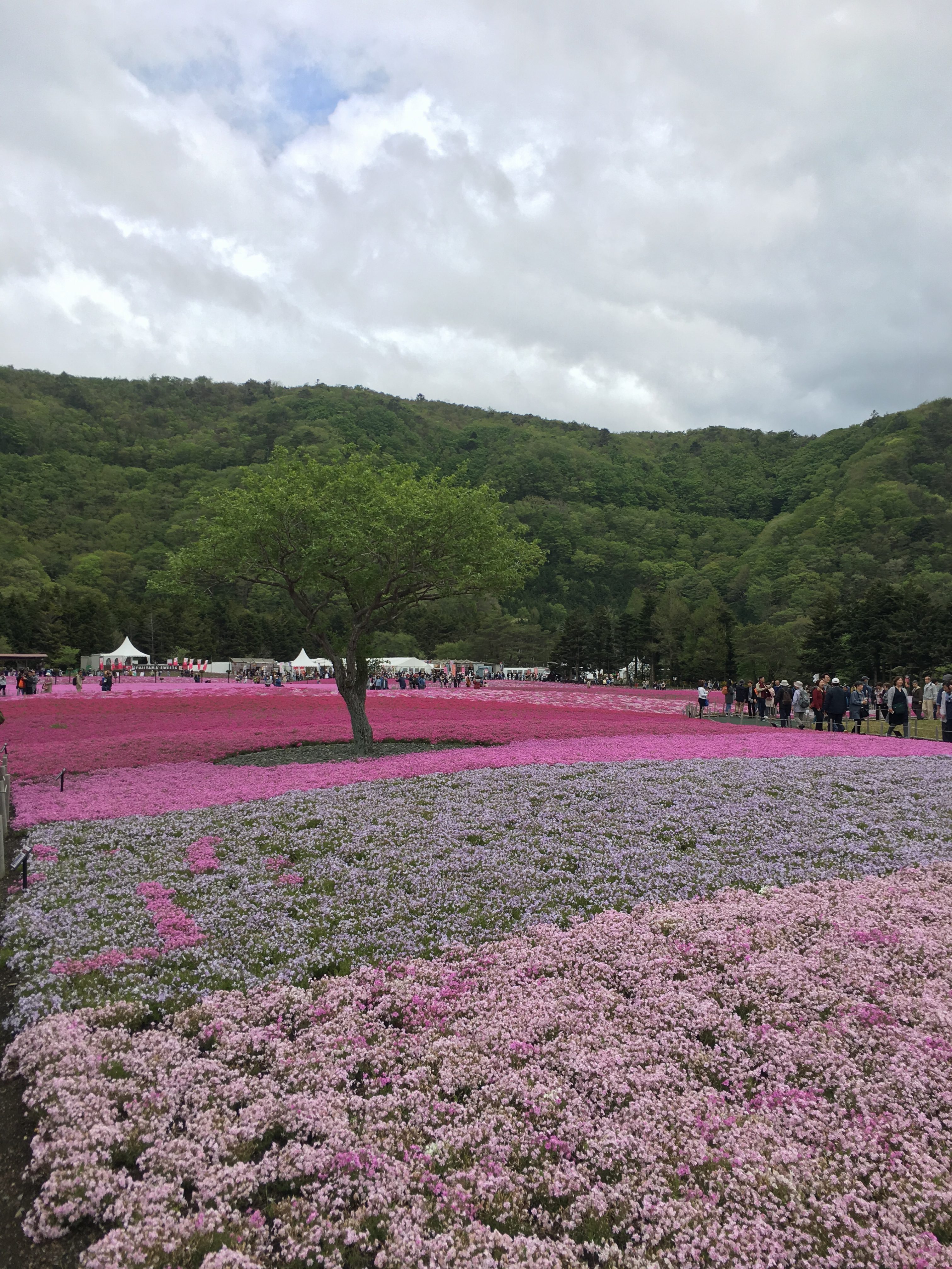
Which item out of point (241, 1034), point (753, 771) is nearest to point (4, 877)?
point (241, 1034)

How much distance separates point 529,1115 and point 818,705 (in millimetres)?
23230

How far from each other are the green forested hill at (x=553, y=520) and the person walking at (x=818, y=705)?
35292mm

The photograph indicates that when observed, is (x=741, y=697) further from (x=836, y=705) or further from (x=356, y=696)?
(x=356, y=696)

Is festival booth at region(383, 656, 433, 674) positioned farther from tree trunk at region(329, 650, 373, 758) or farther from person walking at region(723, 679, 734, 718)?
tree trunk at region(329, 650, 373, 758)

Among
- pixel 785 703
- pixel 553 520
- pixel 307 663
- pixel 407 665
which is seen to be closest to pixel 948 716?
pixel 785 703

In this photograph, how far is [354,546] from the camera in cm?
1677

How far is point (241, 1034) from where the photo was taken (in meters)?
5.40

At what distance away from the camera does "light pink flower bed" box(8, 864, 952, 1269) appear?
3660 mm

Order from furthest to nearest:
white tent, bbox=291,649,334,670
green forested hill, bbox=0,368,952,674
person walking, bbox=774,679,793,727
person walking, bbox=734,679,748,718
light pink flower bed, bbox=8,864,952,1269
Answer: green forested hill, bbox=0,368,952,674 → white tent, bbox=291,649,334,670 → person walking, bbox=734,679,748,718 → person walking, bbox=774,679,793,727 → light pink flower bed, bbox=8,864,952,1269

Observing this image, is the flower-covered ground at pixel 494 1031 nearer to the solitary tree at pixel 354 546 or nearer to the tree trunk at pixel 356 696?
the tree trunk at pixel 356 696

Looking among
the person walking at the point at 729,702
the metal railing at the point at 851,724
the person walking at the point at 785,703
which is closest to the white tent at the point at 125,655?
the person walking at the point at 729,702

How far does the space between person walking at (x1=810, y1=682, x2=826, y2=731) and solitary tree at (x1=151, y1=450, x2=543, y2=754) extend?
11840mm

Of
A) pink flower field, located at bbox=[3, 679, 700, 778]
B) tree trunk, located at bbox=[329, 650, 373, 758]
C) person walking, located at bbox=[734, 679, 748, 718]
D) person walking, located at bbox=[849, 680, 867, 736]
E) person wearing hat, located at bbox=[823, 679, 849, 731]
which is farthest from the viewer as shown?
person walking, located at bbox=[734, 679, 748, 718]

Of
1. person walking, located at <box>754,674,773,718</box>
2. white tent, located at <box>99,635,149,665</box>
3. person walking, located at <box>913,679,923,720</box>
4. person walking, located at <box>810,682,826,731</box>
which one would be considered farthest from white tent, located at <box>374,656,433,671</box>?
person walking, located at <box>810,682,826,731</box>
